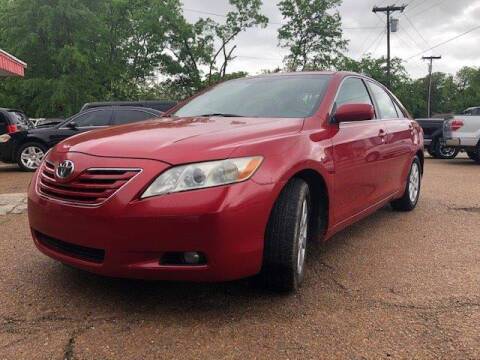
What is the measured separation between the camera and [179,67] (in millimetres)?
32562

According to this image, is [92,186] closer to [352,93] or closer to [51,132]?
[352,93]

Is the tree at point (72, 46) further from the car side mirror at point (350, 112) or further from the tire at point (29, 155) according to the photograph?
the car side mirror at point (350, 112)

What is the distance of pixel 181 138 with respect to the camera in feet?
8.48

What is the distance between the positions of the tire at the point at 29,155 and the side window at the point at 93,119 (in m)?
1.11

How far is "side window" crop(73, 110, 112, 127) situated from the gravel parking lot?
6.98m

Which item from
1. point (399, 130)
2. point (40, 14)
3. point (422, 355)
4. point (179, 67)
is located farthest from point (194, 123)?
point (179, 67)

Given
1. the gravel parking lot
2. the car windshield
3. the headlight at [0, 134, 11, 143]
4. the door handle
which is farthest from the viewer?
the headlight at [0, 134, 11, 143]

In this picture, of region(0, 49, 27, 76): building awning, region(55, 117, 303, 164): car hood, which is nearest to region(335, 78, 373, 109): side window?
region(55, 117, 303, 164): car hood

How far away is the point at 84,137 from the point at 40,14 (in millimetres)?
25260

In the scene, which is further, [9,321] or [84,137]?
[84,137]

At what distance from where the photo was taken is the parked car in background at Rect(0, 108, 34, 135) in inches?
418

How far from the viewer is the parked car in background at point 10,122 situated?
34.8ft

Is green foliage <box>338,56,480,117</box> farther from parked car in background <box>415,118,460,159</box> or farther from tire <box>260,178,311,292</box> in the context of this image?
tire <box>260,178,311,292</box>

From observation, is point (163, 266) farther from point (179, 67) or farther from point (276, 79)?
point (179, 67)
